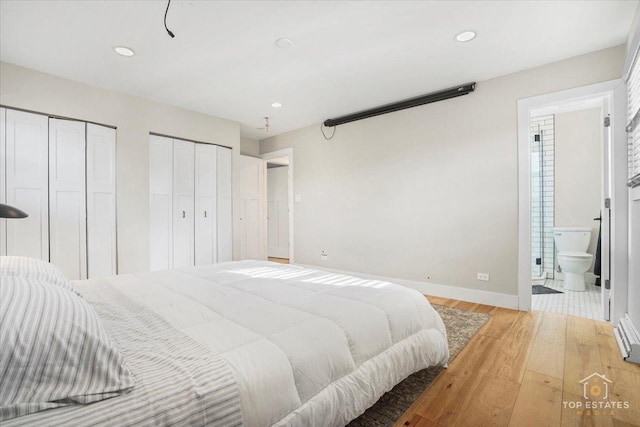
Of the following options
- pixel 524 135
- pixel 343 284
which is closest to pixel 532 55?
pixel 524 135

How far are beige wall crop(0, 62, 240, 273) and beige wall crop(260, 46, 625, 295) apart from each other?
221cm

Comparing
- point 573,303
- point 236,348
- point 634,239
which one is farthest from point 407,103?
point 236,348

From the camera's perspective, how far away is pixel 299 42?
2584 millimetres

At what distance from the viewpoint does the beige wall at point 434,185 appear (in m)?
3.18

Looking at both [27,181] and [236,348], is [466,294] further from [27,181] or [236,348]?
[27,181]

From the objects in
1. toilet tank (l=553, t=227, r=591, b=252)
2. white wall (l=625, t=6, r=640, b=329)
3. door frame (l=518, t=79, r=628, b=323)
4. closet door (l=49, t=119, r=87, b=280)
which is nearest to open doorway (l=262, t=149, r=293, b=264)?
closet door (l=49, t=119, r=87, b=280)

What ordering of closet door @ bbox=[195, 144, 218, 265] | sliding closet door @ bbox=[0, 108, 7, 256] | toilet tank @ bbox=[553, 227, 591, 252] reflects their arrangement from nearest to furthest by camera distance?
sliding closet door @ bbox=[0, 108, 7, 256] < toilet tank @ bbox=[553, 227, 591, 252] < closet door @ bbox=[195, 144, 218, 265]

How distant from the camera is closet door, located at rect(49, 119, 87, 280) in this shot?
3.21 meters

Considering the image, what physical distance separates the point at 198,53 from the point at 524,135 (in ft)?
10.7

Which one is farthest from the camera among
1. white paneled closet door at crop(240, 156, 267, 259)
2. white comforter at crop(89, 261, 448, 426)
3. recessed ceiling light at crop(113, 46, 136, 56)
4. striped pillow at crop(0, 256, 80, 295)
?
white paneled closet door at crop(240, 156, 267, 259)

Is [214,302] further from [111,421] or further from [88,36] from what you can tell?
[88,36]

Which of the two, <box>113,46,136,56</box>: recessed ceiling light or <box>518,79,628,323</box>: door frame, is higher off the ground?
<box>113,46,136,56</box>: recessed ceiling light

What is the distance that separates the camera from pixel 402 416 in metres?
1.51

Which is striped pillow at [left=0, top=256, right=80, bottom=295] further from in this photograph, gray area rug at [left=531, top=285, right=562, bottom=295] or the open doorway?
the open doorway
